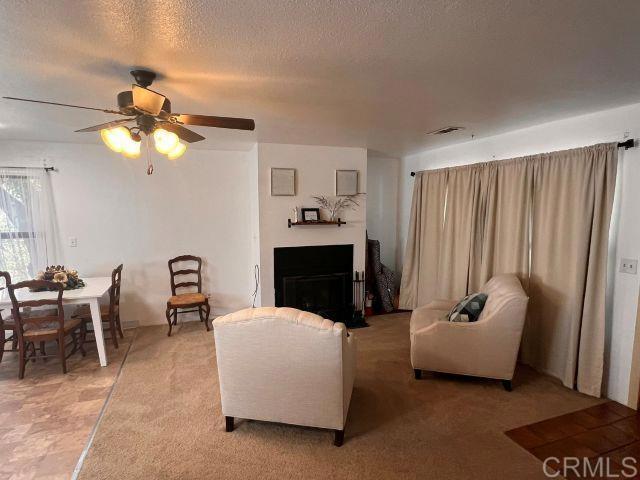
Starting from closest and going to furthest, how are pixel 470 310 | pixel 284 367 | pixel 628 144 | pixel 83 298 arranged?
pixel 284 367 < pixel 628 144 < pixel 470 310 < pixel 83 298

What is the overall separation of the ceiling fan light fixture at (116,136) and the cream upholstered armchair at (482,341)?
2.71 meters

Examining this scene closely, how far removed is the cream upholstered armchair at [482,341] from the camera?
2764 mm

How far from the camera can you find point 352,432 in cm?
235

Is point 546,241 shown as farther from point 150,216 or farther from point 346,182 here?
point 150,216

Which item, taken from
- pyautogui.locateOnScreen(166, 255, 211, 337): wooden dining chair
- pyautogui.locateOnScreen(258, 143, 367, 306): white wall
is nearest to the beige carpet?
pyautogui.locateOnScreen(166, 255, 211, 337): wooden dining chair

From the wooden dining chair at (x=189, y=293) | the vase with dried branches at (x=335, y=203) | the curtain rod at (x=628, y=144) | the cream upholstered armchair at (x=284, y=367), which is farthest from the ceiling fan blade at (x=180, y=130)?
the curtain rod at (x=628, y=144)

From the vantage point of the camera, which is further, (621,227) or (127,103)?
(621,227)

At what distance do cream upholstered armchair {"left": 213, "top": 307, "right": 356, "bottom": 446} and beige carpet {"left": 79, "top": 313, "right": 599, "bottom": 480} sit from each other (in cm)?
19

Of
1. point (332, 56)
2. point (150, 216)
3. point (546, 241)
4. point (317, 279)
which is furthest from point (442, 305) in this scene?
point (150, 216)

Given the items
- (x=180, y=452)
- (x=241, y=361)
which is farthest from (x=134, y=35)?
(x=180, y=452)

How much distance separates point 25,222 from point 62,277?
1.22m

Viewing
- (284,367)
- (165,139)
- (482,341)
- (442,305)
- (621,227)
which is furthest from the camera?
(442,305)

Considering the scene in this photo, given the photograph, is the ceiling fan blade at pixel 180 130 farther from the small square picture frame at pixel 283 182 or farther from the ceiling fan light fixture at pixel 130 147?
the small square picture frame at pixel 283 182

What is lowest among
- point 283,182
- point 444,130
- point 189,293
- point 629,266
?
point 189,293
